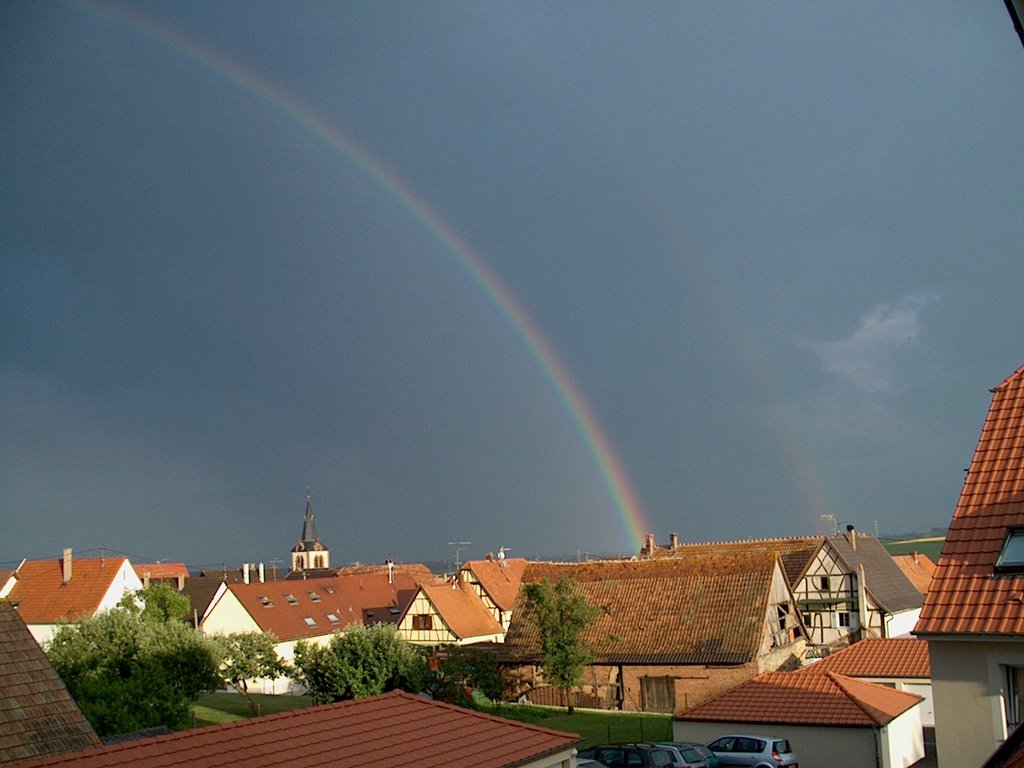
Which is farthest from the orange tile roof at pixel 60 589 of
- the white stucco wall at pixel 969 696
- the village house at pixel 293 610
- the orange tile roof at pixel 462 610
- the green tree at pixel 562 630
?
the white stucco wall at pixel 969 696

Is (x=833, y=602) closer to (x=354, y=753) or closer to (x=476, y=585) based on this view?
(x=476, y=585)

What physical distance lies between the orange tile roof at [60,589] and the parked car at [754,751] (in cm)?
5252

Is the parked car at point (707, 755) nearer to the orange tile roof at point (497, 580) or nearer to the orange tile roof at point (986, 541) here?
the orange tile roof at point (986, 541)

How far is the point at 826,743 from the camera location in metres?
25.7

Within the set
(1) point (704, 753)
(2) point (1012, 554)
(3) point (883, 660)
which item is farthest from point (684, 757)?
(3) point (883, 660)

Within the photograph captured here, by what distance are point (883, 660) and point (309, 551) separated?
482ft

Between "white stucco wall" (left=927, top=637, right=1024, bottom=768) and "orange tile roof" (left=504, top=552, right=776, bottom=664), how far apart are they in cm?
2738

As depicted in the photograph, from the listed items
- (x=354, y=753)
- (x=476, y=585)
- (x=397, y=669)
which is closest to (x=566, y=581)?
(x=397, y=669)

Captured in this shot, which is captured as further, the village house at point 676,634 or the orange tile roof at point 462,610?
the orange tile roof at point 462,610

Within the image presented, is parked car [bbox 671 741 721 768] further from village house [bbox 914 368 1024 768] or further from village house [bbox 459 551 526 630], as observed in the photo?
A: village house [bbox 459 551 526 630]

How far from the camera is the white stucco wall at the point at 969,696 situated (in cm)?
1434

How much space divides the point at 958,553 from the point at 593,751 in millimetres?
12753

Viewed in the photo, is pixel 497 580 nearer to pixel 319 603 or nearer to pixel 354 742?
pixel 319 603

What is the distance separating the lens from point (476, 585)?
70.4m
